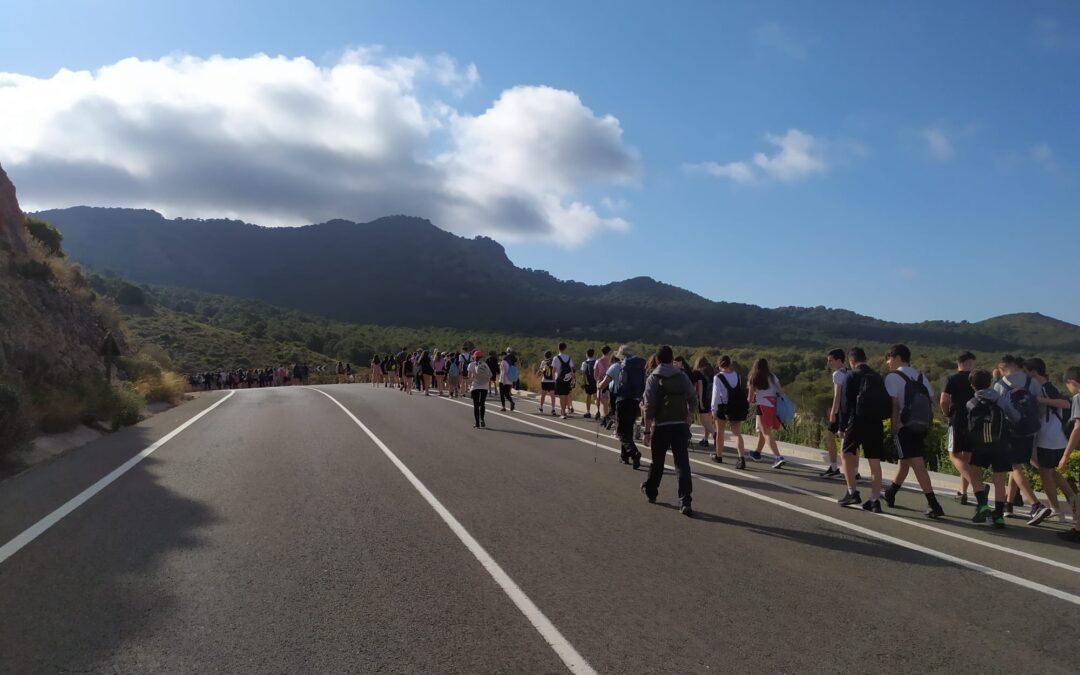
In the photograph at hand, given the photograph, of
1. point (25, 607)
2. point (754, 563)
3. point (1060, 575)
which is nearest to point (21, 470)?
point (25, 607)

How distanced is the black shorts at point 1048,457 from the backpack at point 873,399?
1672 millimetres

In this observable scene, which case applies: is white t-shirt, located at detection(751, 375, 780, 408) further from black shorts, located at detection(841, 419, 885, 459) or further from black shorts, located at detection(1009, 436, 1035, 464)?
black shorts, located at detection(1009, 436, 1035, 464)

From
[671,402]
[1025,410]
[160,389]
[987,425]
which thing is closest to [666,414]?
[671,402]

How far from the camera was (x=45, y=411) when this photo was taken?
14406mm

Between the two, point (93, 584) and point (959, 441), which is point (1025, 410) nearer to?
point (959, 441)

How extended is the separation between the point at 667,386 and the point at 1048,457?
14.7 ft

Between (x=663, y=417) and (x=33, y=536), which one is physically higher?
(x=663, y=417)

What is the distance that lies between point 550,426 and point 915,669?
47.2 feet

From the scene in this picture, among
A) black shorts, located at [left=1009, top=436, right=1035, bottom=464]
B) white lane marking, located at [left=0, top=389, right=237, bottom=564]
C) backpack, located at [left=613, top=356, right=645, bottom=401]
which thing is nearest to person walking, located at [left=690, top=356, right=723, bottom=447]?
backpack, located at [left=613, top=356, right=645, bottom=401]

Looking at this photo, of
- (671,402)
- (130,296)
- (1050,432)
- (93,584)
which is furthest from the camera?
(130,296)

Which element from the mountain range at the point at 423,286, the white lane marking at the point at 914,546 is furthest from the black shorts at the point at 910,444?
the mountain range at the point at 423,286

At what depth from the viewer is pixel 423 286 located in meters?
130

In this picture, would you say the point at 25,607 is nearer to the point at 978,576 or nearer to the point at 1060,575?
the point at 978,576

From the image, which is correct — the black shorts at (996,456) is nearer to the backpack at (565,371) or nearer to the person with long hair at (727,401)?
the person with long hair at (727,401)
